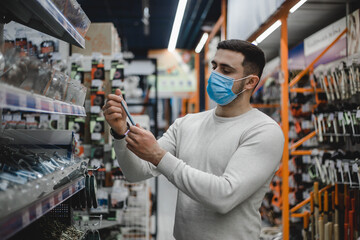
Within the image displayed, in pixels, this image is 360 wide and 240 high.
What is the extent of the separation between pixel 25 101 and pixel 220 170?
1.03m

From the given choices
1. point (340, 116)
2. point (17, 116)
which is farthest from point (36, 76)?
point (340, 116)

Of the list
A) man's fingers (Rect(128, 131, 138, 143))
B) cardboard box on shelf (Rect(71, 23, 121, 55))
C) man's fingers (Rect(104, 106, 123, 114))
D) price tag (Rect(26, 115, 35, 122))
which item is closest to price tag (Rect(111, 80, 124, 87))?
cardboard box on shelf (Rect(71, 23, 121, 55))

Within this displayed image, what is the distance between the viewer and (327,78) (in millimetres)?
4004

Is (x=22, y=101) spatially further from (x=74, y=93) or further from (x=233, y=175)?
(x=233, y=175)

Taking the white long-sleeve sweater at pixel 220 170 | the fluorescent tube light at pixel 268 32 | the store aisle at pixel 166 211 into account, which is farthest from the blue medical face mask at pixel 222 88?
the store aisle at pixel 166 211

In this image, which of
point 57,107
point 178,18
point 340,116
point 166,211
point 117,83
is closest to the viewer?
point 57,107

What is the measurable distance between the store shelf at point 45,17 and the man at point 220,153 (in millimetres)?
438

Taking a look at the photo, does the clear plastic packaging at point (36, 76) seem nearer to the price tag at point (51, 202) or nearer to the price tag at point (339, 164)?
the price tag at point (51, 202)

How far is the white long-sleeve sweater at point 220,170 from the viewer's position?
5.35 feet

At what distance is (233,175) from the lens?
1.65 metres

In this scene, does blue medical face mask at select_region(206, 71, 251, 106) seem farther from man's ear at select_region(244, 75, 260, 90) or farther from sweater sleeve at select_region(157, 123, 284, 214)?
sweater sleeve at select_region(157, 123, 284, 214)

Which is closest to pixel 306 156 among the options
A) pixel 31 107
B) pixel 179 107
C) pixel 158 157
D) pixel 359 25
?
pixel 359 25

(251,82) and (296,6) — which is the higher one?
(296,6)

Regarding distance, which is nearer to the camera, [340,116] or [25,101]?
[25,101]
